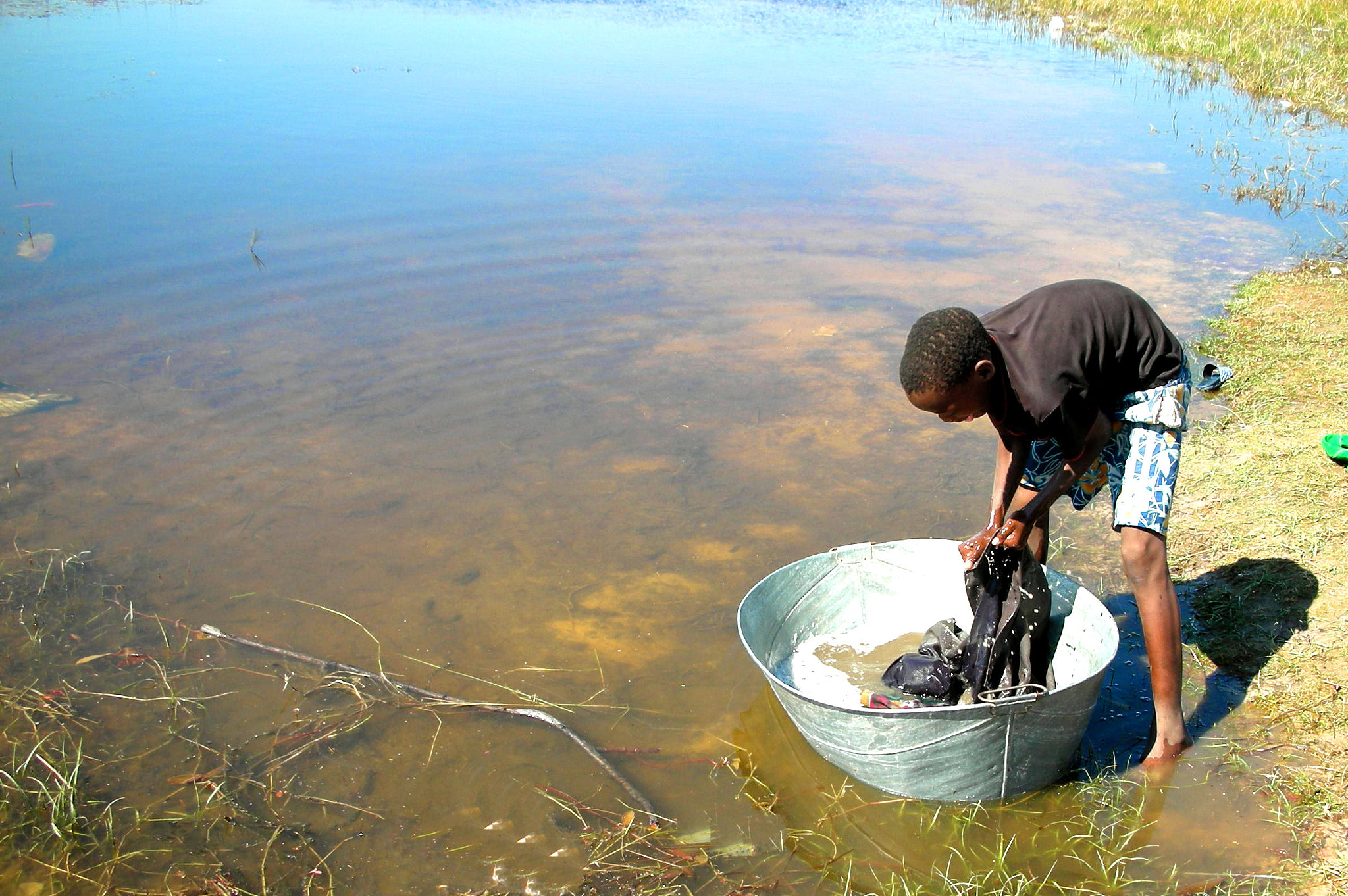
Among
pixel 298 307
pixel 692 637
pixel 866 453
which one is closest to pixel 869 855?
pixel 692 637

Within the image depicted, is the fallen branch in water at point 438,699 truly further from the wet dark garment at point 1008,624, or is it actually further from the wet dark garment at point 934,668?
the wet dark garment at point 1008,624

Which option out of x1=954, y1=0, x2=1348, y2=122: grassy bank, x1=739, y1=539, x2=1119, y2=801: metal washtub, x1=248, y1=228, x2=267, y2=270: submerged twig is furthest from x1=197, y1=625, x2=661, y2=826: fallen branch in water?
x1=954, y1=0, x2=1348, y2=122: grassy bank

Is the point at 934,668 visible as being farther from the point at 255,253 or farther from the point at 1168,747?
the point at 255,253

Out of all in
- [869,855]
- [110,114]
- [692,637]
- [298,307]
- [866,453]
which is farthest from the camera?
[110,114]

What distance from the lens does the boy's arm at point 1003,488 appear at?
2619 mm

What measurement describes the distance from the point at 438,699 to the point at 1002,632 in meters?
1.63

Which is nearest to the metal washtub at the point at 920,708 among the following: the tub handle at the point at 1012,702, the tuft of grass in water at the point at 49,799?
the tub handle at the point at 1012,702

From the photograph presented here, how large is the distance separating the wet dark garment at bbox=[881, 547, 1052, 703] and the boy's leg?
25 centimetres

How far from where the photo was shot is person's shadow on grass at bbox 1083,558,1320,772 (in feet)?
9.38

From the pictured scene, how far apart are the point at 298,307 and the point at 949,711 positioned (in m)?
4.62

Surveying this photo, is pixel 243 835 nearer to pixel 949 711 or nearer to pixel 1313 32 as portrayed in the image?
pixel 949 711

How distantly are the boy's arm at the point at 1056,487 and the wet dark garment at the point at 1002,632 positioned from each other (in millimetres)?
125

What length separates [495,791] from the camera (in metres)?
2.76

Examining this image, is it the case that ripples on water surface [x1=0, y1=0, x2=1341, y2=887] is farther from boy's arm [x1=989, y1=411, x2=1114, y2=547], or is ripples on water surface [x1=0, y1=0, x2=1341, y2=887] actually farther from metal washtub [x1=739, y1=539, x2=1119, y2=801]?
boy's arm [x1=989, y1=411, x2=1114, y2=547]
